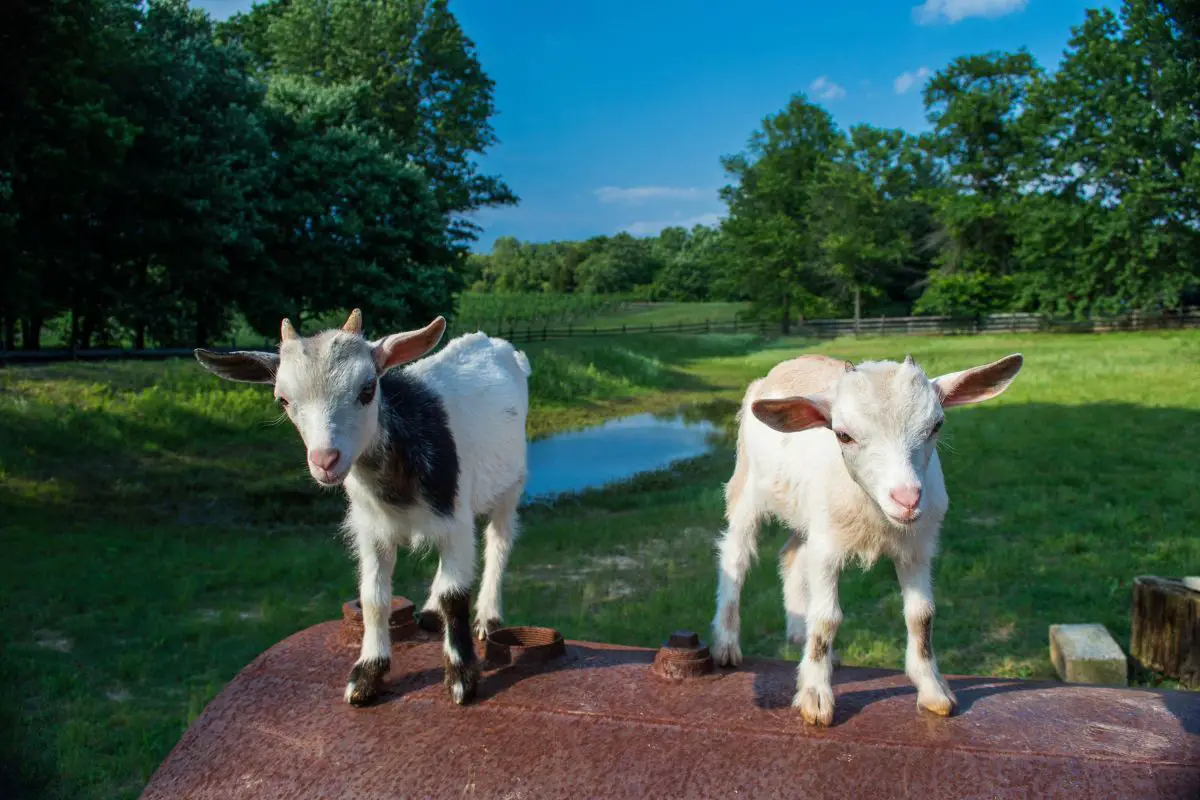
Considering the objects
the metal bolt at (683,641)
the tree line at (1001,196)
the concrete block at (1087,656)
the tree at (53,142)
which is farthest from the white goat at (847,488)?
the tree line at (1001,196)

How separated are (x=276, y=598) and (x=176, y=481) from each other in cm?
664

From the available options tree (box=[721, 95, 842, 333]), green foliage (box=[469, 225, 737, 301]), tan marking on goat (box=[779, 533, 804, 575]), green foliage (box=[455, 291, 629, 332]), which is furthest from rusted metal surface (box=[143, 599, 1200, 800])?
green foliage (box=[469, 225, 737, 301])

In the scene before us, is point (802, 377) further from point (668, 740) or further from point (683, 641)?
point (668, 740)

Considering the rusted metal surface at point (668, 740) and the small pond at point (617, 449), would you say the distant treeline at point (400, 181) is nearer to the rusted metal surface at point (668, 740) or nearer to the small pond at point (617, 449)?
the small pond at point (617, 449)

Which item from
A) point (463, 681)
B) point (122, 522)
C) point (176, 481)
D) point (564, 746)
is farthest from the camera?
point (176, 481)

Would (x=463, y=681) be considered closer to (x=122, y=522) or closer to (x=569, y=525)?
(x=569, y=525)

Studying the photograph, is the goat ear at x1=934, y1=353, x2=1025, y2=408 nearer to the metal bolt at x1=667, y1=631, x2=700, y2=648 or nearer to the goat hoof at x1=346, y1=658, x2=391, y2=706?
the metal bolt at x1=667, y1=631, x2=700, y2=648

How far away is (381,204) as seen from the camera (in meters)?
24.7

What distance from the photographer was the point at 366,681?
10.8 ft

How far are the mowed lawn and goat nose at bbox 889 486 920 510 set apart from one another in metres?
4.88

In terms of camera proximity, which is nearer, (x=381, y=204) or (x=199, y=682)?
(x=199, y=682)

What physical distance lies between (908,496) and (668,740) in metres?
1.21

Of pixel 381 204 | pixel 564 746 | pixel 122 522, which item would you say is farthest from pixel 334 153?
pixel 564 746

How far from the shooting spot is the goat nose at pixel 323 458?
2734mm
